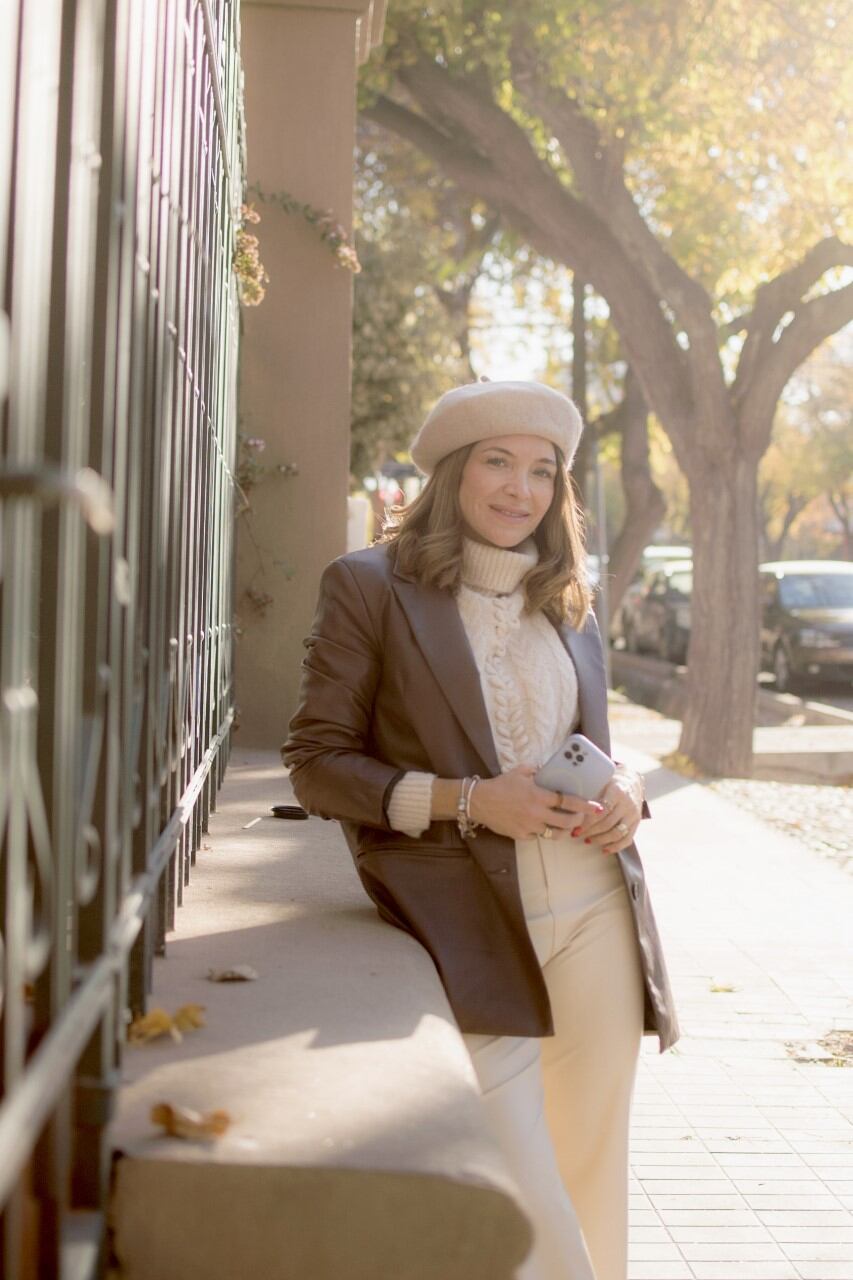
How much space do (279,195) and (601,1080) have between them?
6170 mm

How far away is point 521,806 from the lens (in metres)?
3.30

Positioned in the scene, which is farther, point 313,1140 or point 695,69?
point 695,69

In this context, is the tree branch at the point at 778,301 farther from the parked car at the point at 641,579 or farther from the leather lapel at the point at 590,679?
the parked car at the point at 641,579

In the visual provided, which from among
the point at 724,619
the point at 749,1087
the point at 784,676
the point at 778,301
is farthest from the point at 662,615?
the point at 749,1087

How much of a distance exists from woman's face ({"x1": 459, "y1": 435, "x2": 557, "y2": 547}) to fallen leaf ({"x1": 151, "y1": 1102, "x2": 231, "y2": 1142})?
1.81 metres

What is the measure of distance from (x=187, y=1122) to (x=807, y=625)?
968 inches

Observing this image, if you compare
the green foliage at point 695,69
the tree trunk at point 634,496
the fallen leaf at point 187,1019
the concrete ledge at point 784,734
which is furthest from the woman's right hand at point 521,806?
the tree trunk at point 634,496

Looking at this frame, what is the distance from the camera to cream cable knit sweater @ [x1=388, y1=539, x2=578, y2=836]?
11.7 ft

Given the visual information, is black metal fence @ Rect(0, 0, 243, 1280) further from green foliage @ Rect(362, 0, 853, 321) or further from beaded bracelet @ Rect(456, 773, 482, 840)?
green foliage @ Rect(362, 0, 853, 321)

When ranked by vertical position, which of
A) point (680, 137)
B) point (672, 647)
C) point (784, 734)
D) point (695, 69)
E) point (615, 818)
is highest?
point (695, 69)

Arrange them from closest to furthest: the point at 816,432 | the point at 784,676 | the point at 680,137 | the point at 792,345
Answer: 1. the point at 792,345
2. the point at 680,137
3. the point at 784,676
4. the point at 816,432

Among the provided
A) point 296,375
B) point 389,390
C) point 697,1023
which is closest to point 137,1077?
point 697,1023

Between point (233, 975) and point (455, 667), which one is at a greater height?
point (455, 667)

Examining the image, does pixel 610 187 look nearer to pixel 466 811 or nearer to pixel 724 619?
pixel 724 619
